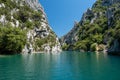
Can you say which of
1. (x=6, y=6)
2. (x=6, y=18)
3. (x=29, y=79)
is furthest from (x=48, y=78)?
(x=6, y=6)

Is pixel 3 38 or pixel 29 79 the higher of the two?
pixel 3 38

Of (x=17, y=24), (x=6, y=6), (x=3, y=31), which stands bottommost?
(x=3, y=31)

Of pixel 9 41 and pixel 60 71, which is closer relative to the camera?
pixel 60 71

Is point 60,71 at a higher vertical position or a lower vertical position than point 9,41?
lower

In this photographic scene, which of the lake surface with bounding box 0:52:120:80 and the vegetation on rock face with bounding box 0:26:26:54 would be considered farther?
the vegetation on rock face with bounding box 0:26:26:54

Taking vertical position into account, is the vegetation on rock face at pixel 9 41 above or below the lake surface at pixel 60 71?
above

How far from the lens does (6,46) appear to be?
130000 mm

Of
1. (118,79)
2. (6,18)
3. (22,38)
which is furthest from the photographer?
(6,18)

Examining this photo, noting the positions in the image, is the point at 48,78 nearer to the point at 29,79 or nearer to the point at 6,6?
the point at 29,79

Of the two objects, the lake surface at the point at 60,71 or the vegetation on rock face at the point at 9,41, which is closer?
the lake surface at the point at 60,71

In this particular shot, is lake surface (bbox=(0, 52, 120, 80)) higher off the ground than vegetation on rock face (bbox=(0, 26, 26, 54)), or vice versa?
vegetation on rock face (bbox=(0, 26, 26, 54))

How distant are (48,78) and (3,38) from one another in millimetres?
92839

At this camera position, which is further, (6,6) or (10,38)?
(6,6)

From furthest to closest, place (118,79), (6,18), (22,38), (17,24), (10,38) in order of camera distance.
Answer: (17,24) → (6,18) → (22,38) → (10,38) → (118,79)
